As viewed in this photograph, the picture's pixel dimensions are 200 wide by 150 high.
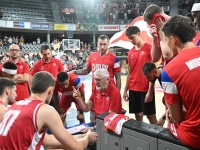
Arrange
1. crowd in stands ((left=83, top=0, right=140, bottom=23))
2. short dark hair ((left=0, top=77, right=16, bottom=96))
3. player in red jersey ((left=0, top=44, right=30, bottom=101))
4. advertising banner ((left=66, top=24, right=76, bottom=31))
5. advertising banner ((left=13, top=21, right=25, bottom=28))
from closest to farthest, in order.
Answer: short dark hair ((left=0, top=77, right=16, bottom=96)) → player in red jersey ((left=0, top=44, right=30, bottom=101)) → advertising banner ((left=13, top=21, right=25, bottom=28)) → advertising banner ((left=66, top=24, right=76, bottom=31)) → crowd in stands ((left=83, top=0, right=140, bottom=23))

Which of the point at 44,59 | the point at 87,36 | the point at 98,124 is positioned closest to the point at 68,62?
the point at 87,36

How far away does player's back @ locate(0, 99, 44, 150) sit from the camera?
1.98m

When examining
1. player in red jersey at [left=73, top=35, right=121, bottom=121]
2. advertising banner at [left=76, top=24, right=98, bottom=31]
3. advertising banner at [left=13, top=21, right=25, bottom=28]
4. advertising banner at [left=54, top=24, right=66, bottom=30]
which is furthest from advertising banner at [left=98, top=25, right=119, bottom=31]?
player in red jersey at [left=73, top=35, right=121, bottom=121]

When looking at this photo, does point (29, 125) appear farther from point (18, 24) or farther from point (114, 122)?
point (18, 24)

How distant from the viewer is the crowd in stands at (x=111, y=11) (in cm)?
2642

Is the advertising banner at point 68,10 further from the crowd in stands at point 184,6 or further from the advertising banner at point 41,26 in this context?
the crowd in stands at point 184,6

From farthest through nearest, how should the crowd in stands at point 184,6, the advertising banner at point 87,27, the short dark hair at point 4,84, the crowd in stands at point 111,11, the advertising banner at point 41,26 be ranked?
the crowd in stands at point 111,11 < the advertising banner at point 87,27 < the crowd in stands at point 184,6 < the advertising banner at point 41,26 < the short dark hair at point 4,84

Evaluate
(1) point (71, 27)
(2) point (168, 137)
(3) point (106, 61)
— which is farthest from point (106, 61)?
(1) point (71, 27)

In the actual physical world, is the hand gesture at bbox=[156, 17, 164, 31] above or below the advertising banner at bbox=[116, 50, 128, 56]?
above

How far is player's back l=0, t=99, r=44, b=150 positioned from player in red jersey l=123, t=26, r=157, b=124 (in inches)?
81.8

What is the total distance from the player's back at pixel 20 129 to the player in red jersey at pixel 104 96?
4.93 ft

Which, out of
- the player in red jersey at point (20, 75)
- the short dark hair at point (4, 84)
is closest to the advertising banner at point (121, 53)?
the player in red jersey at point (20, 75)

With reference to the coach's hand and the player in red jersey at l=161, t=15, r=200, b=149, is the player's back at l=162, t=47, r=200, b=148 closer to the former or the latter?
the player in red jersey at l=161, t=15, r=200, b=149

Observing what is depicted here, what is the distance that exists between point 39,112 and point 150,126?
1.07 metres
